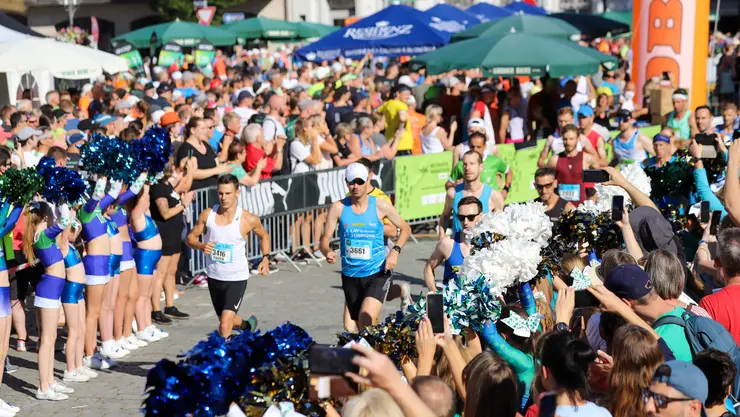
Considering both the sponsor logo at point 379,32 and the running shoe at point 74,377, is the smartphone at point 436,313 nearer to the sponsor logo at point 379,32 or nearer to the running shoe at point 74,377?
the running shoe at point 74,377

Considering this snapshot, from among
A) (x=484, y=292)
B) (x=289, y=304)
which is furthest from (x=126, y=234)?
(x=484, y=292)

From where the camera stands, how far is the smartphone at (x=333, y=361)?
3.78 m

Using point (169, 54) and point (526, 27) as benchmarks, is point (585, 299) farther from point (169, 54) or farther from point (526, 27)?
point (169, 54)

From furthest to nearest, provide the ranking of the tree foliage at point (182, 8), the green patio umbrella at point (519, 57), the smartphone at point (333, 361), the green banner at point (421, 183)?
the tree foliage at point (182, 8)
the green patio umbrella at point (519, 57)
the green banner at point (421, 183)
the smartphone at point (333, 361)

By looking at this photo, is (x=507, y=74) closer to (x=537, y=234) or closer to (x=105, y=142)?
(x=105, y=142)

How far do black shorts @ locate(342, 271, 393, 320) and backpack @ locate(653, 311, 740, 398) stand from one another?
3.91 metres

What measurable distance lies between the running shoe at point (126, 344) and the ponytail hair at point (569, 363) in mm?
6220

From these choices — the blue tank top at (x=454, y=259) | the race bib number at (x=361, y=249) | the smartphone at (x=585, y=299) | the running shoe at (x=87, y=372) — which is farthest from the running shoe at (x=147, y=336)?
the smartphone at (x=585, y=299)

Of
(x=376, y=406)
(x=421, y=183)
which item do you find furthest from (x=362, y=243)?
(x=421, y=183)

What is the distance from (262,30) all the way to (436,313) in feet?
89.1

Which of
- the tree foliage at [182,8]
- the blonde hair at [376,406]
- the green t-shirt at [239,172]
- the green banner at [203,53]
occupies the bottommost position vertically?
the green t-shirt at [239,172]

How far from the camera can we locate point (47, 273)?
337 inches

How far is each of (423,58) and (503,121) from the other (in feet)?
6.04

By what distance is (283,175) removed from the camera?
13.7 meters
